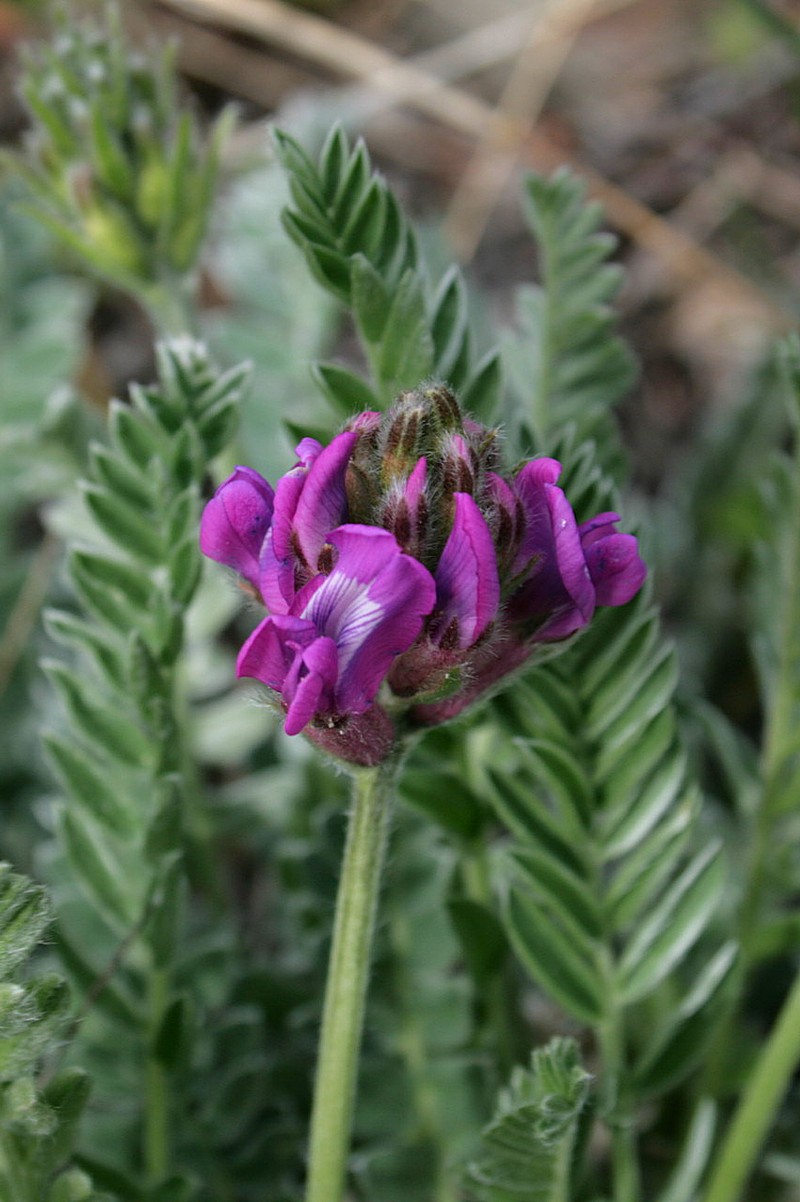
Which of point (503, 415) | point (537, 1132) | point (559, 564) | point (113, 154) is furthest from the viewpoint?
point (113, 154)

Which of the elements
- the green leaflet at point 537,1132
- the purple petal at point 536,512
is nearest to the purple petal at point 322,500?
the purple petal at point 536,512

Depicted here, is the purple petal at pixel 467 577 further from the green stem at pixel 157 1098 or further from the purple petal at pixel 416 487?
the green stem at pixel 157 1098

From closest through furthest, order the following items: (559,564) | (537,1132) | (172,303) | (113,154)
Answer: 1. (559,564)
2. (537,1132)
3. (113,154)
4. (172,303)

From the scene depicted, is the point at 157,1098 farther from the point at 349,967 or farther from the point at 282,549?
the point at 282,549

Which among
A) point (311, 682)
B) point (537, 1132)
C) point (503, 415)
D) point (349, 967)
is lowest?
point (537, 1132)

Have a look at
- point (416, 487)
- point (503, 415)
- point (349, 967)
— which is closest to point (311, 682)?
point (416, 487)

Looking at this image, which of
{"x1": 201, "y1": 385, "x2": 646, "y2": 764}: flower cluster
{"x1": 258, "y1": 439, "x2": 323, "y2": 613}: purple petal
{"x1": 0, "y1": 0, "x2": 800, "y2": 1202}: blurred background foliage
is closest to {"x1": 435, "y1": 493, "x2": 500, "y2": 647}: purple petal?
{"x1": 201, "y1": 385, "x2": 646, "y2": 764}: flower cluster

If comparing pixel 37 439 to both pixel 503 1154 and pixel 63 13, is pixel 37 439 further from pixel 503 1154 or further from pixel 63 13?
pixel 503 1154

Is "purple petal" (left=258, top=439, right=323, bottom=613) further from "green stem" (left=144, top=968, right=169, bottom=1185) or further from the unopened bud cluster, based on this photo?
→ the unopened bud cluster
